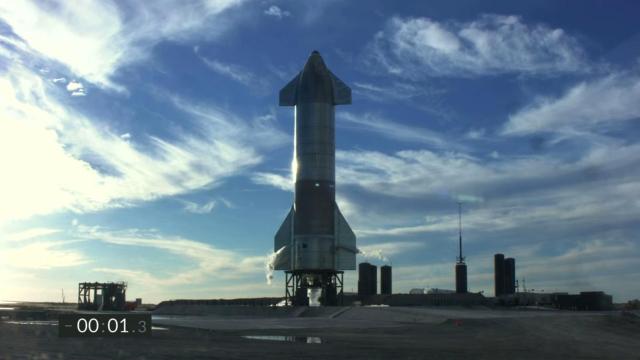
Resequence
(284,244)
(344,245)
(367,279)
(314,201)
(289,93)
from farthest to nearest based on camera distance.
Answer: (367,279)
(289,93)
(284,244)
(344,245)
(314,201)

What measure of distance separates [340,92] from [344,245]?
67.7 ft

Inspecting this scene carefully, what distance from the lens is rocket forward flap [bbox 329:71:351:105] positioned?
9075 cm

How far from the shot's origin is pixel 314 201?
8612 cm

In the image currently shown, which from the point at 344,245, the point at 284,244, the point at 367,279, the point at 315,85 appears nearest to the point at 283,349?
the point at 344,245

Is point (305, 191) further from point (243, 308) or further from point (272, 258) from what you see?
point (243, 308)

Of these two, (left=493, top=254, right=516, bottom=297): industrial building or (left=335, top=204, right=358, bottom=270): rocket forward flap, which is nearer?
(left=335, top=204, right=358, bottom=270): rocket forward flap

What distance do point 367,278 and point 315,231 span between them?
→ 5540 cm

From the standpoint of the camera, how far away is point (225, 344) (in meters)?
31.2

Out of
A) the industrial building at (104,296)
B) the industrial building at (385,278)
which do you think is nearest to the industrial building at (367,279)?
the industrial building at (385,278)

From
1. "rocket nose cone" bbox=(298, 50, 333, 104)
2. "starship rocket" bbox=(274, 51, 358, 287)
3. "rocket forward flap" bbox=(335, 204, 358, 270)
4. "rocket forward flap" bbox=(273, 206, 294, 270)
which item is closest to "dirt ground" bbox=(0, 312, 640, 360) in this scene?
"starship rocket" bbox=(274, 51, 358, 287)

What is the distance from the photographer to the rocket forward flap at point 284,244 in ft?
289

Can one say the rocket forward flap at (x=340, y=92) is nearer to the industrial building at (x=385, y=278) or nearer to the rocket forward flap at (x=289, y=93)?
Answer: the rocket forward flap at (x=289, y=93)

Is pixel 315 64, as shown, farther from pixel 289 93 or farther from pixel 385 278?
pixel 385 278
